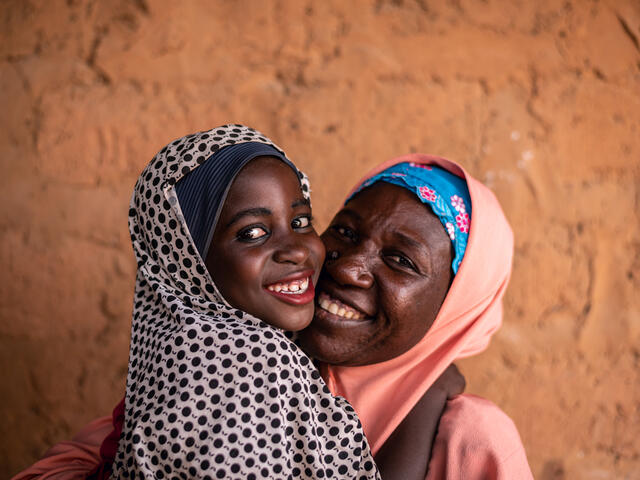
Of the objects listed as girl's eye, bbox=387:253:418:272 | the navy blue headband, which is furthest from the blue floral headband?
the navy blue headband

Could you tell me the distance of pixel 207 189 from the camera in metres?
1.50

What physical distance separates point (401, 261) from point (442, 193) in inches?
10.8

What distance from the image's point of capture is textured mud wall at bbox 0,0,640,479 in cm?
252

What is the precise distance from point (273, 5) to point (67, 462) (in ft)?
6.55

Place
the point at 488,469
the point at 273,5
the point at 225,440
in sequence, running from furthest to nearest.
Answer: the point at 273,5, the point at 488,469, the point at 225,440

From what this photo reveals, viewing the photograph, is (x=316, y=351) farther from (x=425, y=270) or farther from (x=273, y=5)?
(x=273, y=5)

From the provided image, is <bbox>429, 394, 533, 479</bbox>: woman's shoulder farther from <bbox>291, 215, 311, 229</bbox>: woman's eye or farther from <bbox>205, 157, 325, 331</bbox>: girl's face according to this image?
<bbox>291, 215, 311, 229</bbox>: woman's eye

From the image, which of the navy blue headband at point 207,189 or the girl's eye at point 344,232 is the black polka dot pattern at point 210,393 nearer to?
the navy blue headband at point 207,189

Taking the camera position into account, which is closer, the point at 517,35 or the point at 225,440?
the point at 225,440

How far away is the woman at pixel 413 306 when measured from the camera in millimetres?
1678

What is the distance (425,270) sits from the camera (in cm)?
172

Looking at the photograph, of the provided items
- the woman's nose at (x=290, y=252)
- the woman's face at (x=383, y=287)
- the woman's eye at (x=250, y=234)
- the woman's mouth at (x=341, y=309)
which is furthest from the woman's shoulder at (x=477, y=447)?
the woman's eye at (x=250, y=234)

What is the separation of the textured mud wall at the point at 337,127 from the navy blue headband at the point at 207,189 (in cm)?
107

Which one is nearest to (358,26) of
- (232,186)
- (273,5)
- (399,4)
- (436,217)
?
(399,4)
